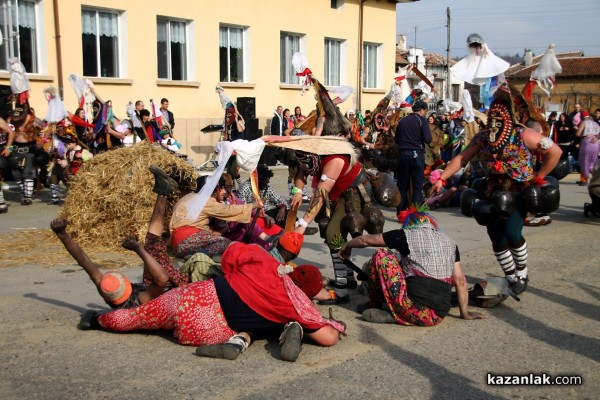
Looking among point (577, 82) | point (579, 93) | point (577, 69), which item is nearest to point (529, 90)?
point (579, 93)

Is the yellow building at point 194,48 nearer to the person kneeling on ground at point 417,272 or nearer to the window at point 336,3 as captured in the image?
the window at point 336,3

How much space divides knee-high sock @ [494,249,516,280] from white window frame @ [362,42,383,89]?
20.7 meters

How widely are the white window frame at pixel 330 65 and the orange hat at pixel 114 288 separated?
20.2 m

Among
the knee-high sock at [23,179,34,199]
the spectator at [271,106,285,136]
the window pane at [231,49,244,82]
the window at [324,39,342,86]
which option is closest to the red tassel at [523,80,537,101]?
the knee-high sock at [23,179,34,199]

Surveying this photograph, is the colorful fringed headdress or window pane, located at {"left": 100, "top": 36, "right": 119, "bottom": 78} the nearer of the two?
the colorful fringed headdress

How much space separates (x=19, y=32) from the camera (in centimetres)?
1631

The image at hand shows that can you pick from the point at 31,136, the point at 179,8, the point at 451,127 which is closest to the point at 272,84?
the point at 179,8

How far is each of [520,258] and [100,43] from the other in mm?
14531

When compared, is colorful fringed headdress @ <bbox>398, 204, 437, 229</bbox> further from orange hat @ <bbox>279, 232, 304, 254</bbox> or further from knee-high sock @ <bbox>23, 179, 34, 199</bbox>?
knee-high sock @ <bbox>23, 179, 34, 199</bbox>

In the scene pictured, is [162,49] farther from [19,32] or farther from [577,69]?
[577,69]

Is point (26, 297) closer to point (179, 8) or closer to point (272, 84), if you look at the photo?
point (179, 8)

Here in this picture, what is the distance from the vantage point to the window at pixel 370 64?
26.6m

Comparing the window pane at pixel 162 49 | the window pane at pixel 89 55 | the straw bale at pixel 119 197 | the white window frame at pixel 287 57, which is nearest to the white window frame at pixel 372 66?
the white window frame at pixel 287 57

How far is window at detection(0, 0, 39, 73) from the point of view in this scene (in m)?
16.1
